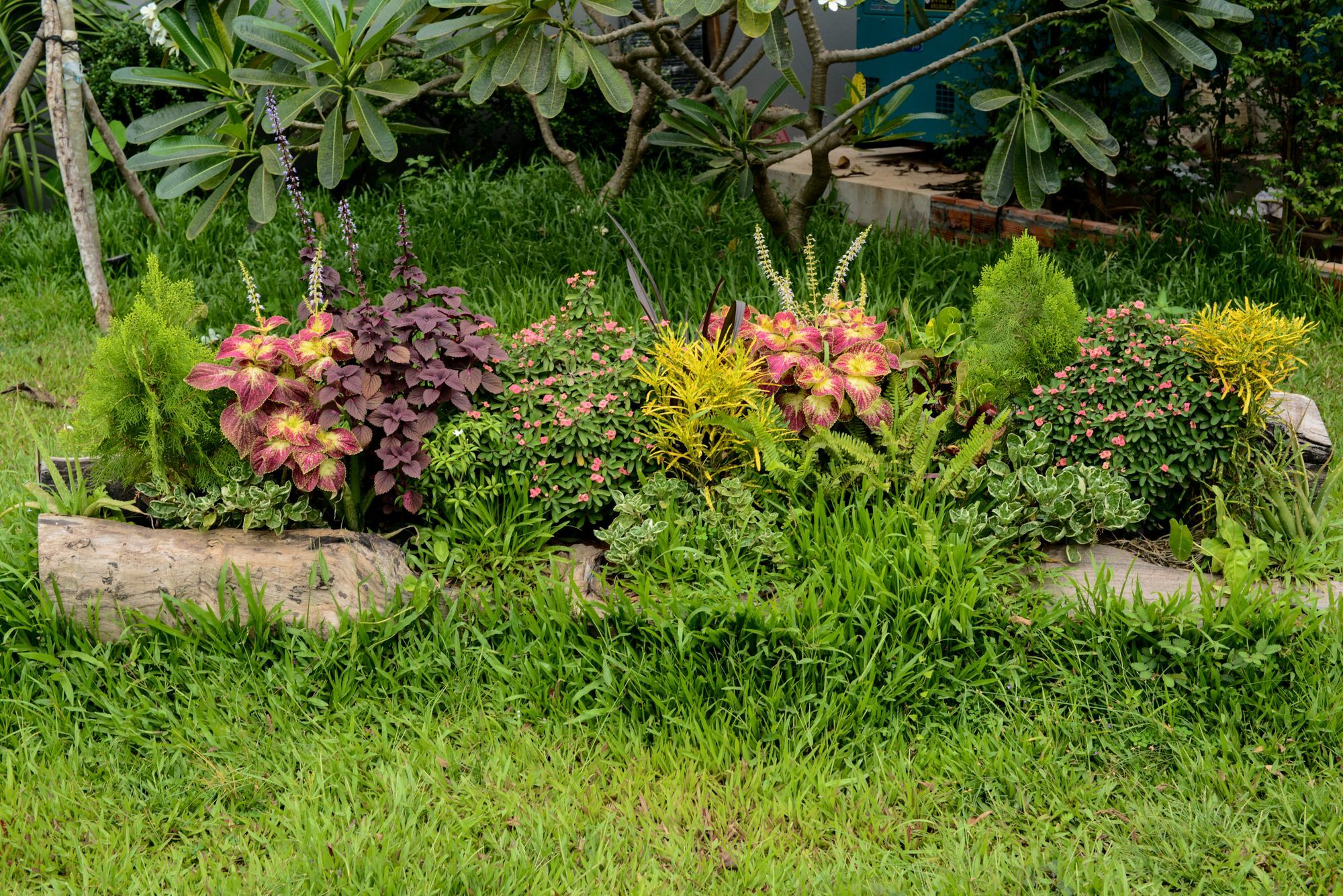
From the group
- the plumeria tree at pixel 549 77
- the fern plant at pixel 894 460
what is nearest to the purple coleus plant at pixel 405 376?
the plumeria tree at pixel 549 77

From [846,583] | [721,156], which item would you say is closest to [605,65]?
[721,156]

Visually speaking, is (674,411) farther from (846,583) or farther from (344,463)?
(344,463)

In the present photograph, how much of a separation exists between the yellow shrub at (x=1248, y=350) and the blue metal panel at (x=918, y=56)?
3.68m

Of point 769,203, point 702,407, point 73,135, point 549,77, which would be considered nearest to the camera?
point 702,407

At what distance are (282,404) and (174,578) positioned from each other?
53 centimetres

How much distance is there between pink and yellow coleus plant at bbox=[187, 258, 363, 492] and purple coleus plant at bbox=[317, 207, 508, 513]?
0.04 metres

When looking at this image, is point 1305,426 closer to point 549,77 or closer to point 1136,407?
point 1136,407

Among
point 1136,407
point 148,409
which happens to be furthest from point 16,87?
point 1136,407

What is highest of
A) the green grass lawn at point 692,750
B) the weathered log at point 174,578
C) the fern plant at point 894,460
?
the fern plant at point 894,460

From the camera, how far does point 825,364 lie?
3184mm

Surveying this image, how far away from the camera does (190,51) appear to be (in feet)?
13.1

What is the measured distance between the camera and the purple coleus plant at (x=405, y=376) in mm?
3000

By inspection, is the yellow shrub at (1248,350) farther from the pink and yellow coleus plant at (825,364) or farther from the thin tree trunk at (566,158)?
the thin tree trunk at (566,158)

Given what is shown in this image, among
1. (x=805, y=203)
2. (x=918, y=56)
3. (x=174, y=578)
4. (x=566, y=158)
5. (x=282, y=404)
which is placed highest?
(x=918, y=56)
